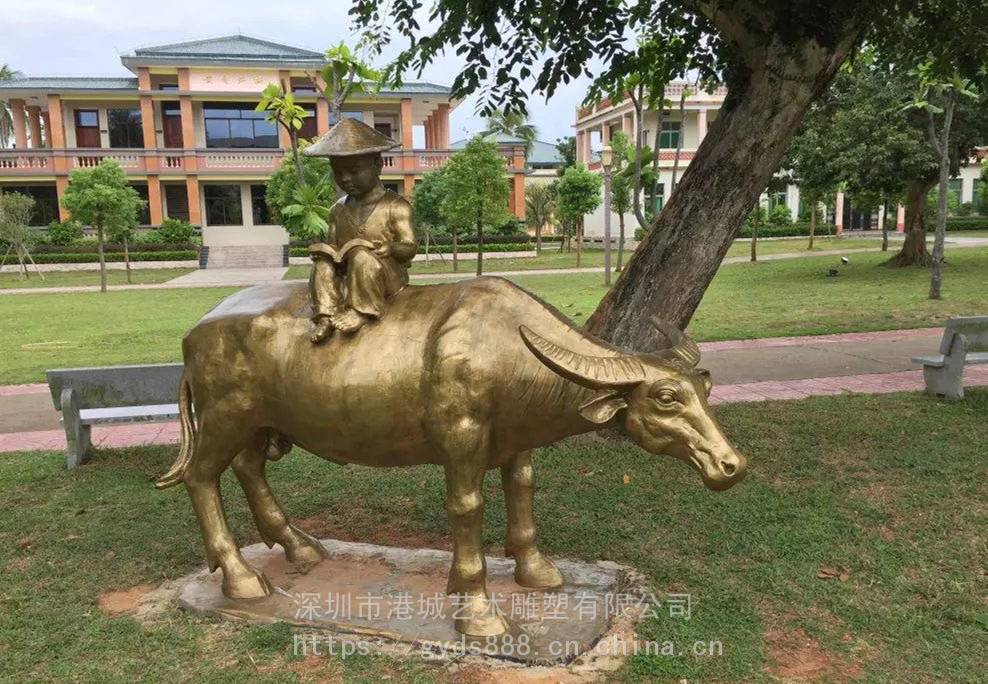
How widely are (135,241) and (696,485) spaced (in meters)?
31.0

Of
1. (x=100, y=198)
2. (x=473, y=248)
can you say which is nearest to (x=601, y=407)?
(x=100, y=198)

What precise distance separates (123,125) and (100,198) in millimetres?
16641

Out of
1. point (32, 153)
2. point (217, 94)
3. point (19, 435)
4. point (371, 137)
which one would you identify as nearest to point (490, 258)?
point (217, 94)

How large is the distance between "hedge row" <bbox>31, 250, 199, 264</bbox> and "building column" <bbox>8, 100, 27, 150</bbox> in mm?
9327

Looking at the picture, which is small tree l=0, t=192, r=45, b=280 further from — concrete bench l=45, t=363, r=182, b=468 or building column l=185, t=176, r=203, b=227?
concrete bench l=45, t=363, r=182, b=468

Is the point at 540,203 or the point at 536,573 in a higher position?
the point at 540,203

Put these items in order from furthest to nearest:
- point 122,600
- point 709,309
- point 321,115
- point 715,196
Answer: point 321,115, point 709,309, point 715,196, point 122,600

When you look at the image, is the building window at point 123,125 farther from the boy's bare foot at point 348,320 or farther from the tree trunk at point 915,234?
the boy's bare foot at point 348,320

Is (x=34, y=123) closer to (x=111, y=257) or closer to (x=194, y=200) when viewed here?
(x=194, y=200)

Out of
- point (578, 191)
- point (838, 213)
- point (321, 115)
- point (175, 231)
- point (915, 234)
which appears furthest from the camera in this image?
point (838, 213)

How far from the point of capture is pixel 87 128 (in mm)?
35375

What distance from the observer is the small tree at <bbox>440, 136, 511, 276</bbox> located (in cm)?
2180

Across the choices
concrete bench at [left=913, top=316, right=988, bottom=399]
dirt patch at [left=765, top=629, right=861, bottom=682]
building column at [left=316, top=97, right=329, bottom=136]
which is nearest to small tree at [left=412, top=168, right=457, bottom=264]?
building column at [left=316, top=97, right=329, bottom=136]

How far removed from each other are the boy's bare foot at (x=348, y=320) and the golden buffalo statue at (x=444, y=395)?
1.7 inches
